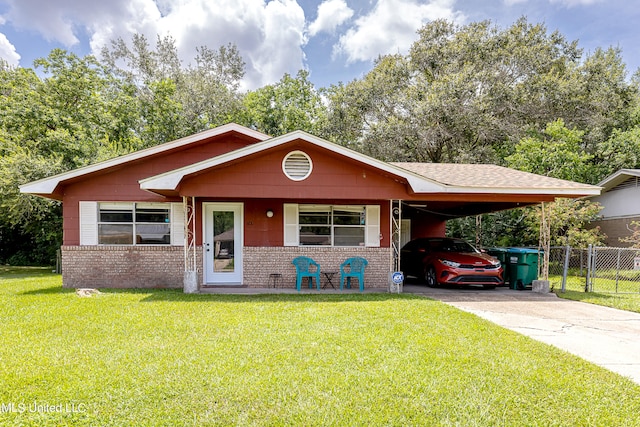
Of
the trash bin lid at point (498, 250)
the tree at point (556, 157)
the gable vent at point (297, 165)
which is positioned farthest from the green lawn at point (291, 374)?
the tree at point (556, 157)

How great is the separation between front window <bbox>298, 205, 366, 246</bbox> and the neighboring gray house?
39.2ft

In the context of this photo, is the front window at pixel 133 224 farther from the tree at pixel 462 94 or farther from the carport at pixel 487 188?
the tree at pixel 462 94

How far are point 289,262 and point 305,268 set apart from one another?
51cm

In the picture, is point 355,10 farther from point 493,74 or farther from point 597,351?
point 597,351

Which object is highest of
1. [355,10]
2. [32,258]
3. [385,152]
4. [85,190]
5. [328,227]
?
[355,10]

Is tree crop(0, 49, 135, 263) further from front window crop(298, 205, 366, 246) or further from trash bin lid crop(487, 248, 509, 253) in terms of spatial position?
trash bin lid crop(487, 248, 509, 253)

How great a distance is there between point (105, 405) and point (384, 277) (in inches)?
306

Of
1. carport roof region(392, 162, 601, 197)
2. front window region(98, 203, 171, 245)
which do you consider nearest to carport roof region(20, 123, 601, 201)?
carport roof region(392, 162, 601, 197)

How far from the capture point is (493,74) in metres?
20.3

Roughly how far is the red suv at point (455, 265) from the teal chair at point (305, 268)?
3.46 metres

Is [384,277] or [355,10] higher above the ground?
[355,10]

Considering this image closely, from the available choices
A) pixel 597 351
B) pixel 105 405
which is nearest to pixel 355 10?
pixel 597 351

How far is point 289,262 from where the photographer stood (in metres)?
9.95

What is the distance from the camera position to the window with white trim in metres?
10.1
